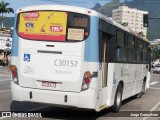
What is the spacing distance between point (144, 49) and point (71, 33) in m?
8.79

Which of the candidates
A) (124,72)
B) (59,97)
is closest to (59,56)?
(59,97)

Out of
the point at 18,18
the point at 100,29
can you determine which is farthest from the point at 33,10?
the point at 100,29

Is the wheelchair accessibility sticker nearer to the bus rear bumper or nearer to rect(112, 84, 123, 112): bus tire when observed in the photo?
the bus rear bumper

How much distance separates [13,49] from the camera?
10.2 meters

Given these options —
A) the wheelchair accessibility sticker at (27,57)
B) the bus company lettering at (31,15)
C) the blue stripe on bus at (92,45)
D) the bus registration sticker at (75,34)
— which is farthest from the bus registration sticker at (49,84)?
the bus company lettering at (31,15)

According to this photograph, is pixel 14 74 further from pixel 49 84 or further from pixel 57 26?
pixel 57 26

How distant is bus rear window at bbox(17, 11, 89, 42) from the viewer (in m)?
9.77

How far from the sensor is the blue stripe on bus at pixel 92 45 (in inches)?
377

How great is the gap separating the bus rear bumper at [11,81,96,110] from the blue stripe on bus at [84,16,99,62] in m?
0.79

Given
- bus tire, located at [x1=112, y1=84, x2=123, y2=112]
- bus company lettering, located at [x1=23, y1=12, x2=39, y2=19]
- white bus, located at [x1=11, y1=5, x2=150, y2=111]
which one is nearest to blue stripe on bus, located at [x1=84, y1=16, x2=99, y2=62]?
white bus, located at [x1=11, y1=5, x2=150, y2=111]

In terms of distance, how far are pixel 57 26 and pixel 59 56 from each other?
76cm

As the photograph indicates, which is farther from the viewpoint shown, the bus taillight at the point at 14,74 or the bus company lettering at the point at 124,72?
the bus company lettering at the point at 124,72

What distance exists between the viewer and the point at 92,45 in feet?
31.6

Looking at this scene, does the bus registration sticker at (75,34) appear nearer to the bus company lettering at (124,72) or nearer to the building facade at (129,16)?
the bus company lettering at (124,72)
